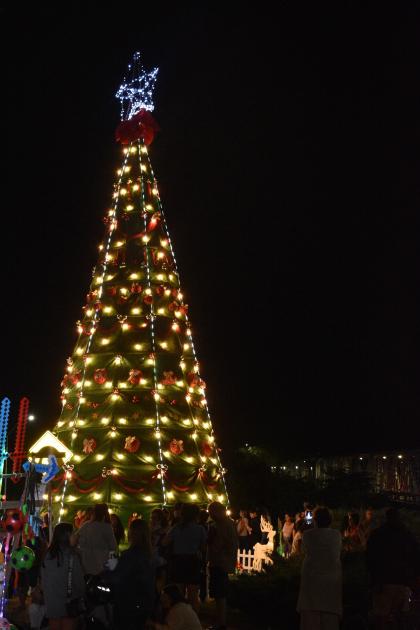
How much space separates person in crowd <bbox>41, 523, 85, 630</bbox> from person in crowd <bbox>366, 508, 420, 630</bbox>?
9.52 ft

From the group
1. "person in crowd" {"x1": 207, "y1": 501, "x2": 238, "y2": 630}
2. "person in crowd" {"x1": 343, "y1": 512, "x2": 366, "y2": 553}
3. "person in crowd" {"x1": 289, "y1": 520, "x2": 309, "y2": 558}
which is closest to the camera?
"person in crowd" {"x1": 207, "y1": 501, "x2": 238, "y2": 630}

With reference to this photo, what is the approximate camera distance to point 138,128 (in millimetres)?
17781

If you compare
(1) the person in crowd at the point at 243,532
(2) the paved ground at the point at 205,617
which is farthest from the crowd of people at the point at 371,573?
(1) the person in crowd at the point at 243,532

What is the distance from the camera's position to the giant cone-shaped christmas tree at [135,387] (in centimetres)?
1433

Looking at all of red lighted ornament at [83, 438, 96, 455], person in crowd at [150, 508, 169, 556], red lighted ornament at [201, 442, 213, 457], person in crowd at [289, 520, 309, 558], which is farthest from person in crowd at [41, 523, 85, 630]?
red lighted ornament at [201, 442, 213, 457]

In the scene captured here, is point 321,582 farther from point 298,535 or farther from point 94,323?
point 94,323

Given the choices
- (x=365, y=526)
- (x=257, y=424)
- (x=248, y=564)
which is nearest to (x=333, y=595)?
(x=365, y=526)

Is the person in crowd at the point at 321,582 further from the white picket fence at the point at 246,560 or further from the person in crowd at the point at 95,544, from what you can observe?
the white picket fence at the point at 246,560

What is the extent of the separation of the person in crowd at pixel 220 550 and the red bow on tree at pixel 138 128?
11642 mm

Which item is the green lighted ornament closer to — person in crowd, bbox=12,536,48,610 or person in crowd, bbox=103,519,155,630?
person in crowd, bbox=12,536,48,610

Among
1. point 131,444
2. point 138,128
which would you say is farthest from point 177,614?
point 138,128

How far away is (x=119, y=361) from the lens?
15.2 m

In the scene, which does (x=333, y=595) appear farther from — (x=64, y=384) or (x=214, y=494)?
(x=64, y=384)

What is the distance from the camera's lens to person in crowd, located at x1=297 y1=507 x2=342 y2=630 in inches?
260
